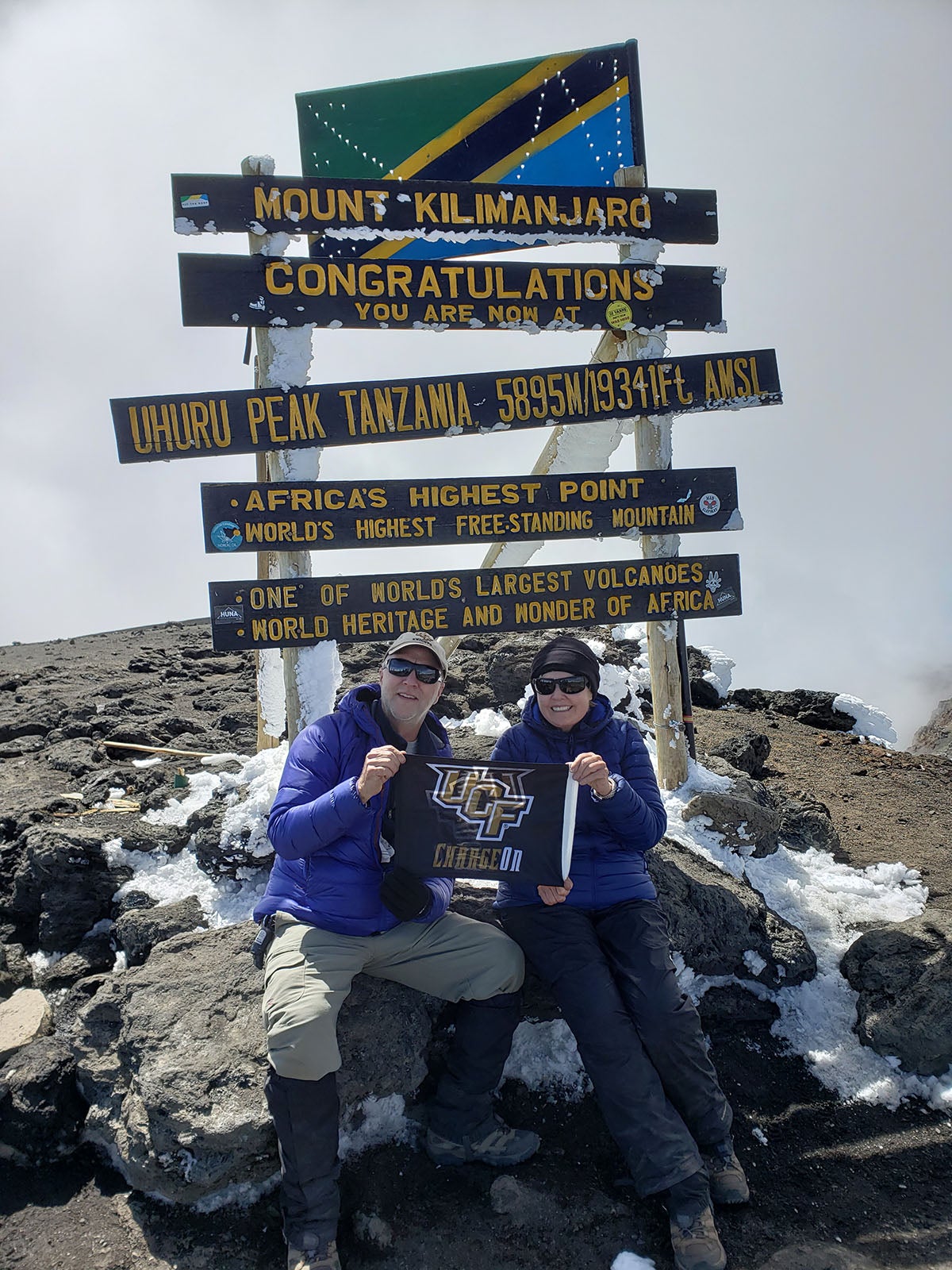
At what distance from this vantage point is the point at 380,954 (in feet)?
12.7

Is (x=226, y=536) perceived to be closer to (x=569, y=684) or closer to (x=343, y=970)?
(x=569, y=684)

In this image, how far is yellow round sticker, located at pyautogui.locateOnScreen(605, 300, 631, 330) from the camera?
20.5ft

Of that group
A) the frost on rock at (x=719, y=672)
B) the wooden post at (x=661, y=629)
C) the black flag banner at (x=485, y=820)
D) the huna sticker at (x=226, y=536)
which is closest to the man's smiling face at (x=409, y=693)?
the black flag banner at (x=485, y=820)

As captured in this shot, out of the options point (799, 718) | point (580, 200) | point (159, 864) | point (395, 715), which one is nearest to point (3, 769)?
point (159, 864)

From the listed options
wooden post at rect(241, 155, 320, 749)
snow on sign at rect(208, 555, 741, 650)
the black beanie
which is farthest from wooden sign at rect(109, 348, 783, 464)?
the black beanie

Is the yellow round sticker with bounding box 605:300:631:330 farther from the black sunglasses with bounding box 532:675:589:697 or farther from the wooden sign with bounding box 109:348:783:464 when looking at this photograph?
the black sunglasses with bounding box 532:675:589:697

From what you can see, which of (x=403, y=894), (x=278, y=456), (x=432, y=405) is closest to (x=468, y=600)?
(x=432, y=405)

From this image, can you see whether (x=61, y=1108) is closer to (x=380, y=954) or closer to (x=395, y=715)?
(x=380, y=954)

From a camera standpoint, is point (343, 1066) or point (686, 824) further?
point (686, 824)

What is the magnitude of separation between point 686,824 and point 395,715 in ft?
9.29

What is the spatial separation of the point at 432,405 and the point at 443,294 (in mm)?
810

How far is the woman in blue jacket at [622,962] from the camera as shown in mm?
3426

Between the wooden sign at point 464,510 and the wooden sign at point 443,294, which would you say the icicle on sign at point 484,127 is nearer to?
the wooden sign at point 443,294

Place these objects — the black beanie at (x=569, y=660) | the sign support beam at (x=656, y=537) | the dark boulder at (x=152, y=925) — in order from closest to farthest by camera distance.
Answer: the black beanie at (x=569, y=660) < the dark boulder at (x=152, y=925) < the sign support beam at (x=656, y=537)
